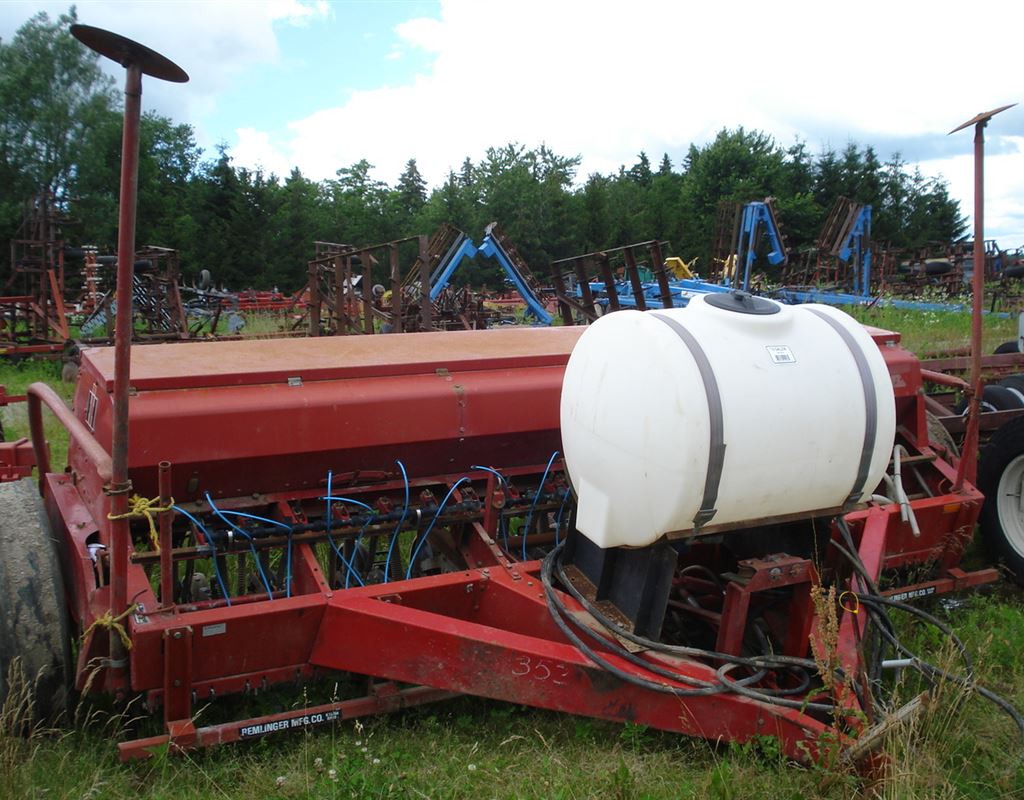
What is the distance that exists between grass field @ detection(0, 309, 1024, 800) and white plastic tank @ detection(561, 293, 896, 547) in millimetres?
736

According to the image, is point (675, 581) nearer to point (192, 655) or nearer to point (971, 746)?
point (971, 746)

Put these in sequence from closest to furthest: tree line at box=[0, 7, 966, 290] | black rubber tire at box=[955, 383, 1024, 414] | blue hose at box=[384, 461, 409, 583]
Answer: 1. blue hose at box=[384, 461, 409, 583]
2. black rubber tire at box=[955, 383, 1024, 414]
3. tree line at box=[0, 7, 966, 290]

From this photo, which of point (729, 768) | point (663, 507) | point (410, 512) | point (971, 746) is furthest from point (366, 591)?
point (971, 746)

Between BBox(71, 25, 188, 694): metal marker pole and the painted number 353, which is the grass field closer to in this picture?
the painted number 353

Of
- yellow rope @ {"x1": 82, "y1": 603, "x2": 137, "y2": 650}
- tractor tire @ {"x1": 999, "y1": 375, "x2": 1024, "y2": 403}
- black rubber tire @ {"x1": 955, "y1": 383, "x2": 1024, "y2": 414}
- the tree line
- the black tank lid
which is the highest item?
the tree line

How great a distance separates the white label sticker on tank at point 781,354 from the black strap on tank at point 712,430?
0.78 ft

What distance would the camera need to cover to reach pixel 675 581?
11.1 feet

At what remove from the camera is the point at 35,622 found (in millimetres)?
2920

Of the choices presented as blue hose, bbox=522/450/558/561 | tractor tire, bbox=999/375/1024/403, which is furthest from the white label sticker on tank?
tractor tire, bbox=999/375/1024/403

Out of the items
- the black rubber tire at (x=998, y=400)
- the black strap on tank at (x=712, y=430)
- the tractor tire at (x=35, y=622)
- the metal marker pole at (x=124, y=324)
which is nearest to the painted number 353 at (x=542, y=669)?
the black strap on tank at (x=712, y=430)

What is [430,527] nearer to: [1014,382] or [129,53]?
[129,53]

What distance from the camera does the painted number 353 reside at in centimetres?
277

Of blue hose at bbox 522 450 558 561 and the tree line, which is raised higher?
the tree line

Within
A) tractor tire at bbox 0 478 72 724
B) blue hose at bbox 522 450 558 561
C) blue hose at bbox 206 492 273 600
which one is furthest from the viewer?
blue hose at bbox 522 450 558 561
